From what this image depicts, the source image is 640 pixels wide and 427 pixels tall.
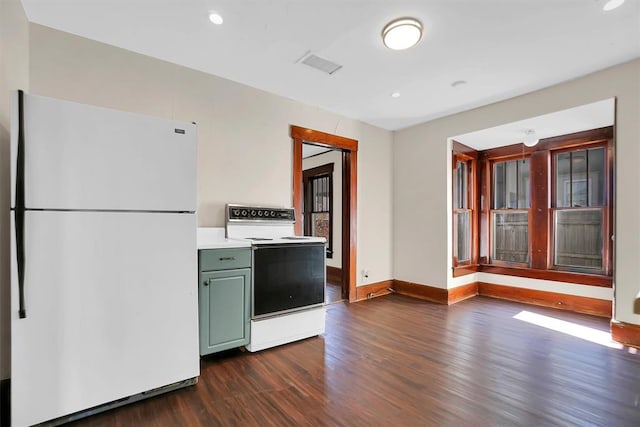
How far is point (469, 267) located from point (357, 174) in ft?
7.36

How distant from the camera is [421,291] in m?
4.31

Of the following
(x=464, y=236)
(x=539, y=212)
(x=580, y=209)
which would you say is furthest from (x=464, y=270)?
(x=580, y=209)

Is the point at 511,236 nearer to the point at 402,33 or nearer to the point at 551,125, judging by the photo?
the point at 551,125

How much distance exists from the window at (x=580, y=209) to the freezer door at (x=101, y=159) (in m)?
4.67

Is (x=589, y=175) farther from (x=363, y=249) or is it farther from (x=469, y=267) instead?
(x=363, y=249)

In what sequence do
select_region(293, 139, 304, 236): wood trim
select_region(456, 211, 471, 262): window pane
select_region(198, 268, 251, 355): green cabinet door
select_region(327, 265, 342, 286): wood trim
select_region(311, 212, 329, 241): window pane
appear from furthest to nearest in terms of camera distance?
select_region(311, 212, 329, 241): window pane
select_region(327, 265, 342, 286): wood trim
select_region(456, 211, 471, 262): window pane
select_region(293, 139, 304, 236): wood trim
select_region(198, 268, 251, 355): green cabinet door

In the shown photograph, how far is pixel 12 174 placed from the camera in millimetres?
1464

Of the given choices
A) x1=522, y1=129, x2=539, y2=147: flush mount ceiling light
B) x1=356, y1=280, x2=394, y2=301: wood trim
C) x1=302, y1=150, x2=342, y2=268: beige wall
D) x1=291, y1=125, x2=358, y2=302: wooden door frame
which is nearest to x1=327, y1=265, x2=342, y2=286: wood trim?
x1=302, y1=150, x2=342, y2=268: beige wall

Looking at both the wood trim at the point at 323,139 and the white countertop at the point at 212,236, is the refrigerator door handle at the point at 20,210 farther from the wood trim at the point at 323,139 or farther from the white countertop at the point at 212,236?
the wood trim at the point at 323,139

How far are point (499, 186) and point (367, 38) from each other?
3.54 meters

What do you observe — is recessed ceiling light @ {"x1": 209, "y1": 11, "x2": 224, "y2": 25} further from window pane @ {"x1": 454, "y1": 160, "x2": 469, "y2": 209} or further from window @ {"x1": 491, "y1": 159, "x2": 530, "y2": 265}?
window @ {"x1": 491, "y1": 159, "x2": 530, "y2": 265}

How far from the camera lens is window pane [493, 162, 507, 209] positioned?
15.2 feet

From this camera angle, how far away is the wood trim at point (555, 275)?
140 inches

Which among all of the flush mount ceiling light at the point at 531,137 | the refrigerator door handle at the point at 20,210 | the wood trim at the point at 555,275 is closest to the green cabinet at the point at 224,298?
the refrigerator door handle at the point at 20,210
